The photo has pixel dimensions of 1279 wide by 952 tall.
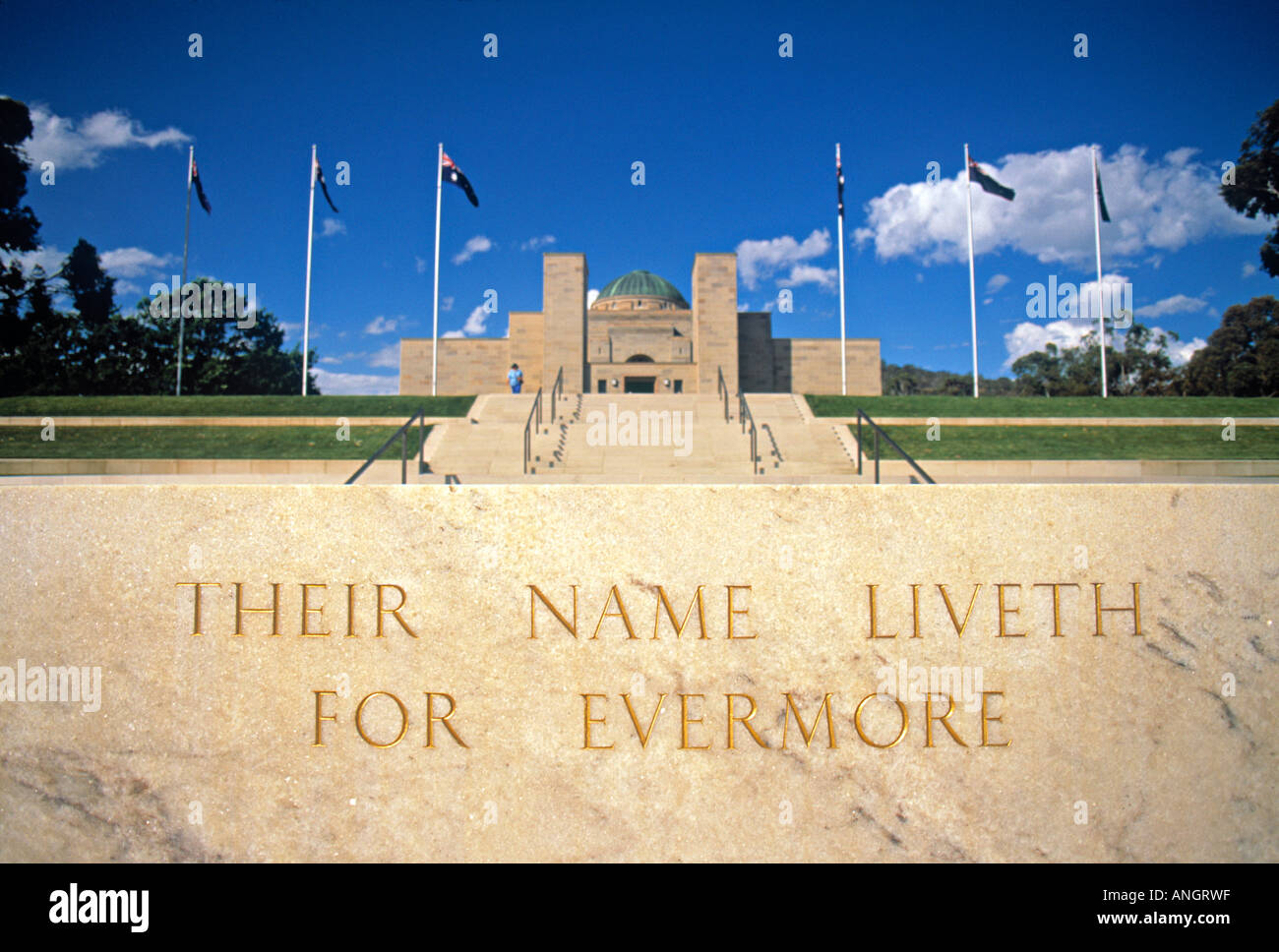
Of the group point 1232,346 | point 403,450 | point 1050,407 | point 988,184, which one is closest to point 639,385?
point 988,184

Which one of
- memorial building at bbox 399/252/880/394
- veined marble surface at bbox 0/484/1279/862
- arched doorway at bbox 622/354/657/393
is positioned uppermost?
memorial building at bbox 399/252/880/394

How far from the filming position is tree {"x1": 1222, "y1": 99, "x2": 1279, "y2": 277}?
28.4 meters

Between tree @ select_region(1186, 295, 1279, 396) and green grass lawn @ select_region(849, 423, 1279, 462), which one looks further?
tree @ select_region(1186, 295, 1279, 396)

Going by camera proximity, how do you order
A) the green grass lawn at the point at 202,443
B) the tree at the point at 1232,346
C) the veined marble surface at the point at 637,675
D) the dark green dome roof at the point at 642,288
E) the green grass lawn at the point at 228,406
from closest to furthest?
the veined marble surface at the point at 637,675 → the green grass lawn at the point at 202,443 → the green grass lawn at the point at 228,406 → the tree at the point at 1232,346 → the dark green dome roof at the point at 642,288

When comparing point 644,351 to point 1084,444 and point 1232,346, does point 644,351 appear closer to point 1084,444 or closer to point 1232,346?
point 1084,444

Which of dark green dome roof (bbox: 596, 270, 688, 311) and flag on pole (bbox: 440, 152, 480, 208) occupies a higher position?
dark green dome roof (bbox: 596, 270, 688, 311)

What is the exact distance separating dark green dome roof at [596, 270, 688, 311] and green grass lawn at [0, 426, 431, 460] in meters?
29.6

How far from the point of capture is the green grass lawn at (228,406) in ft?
55.2

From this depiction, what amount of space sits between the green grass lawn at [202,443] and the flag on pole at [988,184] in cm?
1997

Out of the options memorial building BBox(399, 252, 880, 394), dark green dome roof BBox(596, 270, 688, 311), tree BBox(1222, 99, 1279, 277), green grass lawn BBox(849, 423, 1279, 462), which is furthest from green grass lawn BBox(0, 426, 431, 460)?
tree BBox(1222, 99, 1279, 277)

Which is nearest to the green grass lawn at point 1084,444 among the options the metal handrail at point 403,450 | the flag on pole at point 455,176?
the metal handrail at point 403,450

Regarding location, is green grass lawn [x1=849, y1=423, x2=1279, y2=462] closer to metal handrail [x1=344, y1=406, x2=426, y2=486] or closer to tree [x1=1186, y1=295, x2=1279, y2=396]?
metal handrail [x1=344, y1=406, x2=426, y2=486]

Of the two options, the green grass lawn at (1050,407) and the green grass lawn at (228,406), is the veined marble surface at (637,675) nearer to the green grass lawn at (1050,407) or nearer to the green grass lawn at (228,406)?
the green grass lawn at (228,406)
